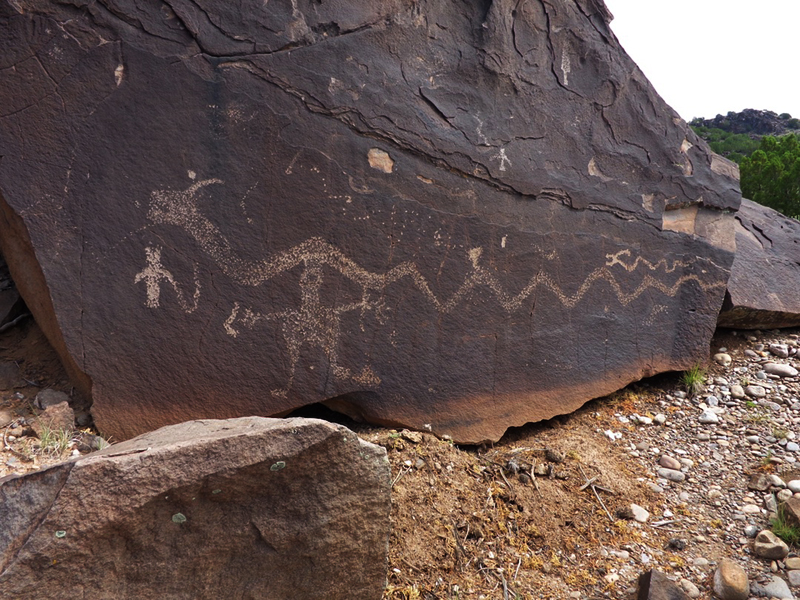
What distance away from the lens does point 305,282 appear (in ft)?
7.52

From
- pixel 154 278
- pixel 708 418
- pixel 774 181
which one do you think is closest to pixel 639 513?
pixel 708 418

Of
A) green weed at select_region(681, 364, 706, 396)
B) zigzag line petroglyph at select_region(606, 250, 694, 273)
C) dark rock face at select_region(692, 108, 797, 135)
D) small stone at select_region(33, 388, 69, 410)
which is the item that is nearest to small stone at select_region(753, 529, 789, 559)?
green weed at select_region(681, 364, 706, 396)

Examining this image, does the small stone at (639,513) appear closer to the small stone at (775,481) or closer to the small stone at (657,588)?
the small stone at (657,588)

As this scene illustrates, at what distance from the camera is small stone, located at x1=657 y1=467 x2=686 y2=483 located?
8.43 ft

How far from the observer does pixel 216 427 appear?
165 centimetres

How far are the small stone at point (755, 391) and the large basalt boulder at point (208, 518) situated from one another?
218 centimetres

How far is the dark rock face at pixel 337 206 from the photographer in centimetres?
202

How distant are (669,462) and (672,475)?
0.08 m

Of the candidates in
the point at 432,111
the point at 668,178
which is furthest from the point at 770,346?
the point at 432,111

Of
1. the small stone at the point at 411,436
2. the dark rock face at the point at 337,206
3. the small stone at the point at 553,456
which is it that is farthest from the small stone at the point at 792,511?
the small stone at the point at 411,436

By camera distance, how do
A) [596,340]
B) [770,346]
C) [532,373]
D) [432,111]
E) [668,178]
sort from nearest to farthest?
1. [432,111]
2. [532,373]
3. [596,340]
4. [668,178]
5. [770,346]

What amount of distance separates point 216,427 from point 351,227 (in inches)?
37.1

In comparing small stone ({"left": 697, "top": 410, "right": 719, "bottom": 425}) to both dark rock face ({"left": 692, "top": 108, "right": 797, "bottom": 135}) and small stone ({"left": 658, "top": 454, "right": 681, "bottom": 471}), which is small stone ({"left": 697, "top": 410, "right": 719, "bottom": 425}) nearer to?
small stone ({"left": 658, "top": 454, "right": 681, "bottom": 471})

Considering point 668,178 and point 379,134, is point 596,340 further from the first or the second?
point 379,134
